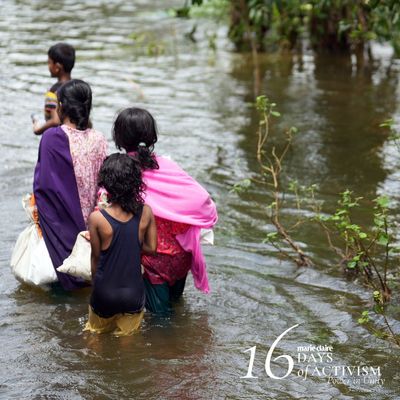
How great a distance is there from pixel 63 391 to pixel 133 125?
1.56 m

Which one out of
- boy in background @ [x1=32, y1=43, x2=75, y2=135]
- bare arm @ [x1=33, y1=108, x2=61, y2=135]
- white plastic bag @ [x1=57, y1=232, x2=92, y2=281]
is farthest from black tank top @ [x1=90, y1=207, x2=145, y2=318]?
boy in background @ [x1=32, y1=43, x2=75, y2=135]

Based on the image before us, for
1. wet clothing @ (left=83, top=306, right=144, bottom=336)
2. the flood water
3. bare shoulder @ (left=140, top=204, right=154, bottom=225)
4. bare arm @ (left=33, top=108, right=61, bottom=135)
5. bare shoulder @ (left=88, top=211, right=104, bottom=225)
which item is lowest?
the flood water

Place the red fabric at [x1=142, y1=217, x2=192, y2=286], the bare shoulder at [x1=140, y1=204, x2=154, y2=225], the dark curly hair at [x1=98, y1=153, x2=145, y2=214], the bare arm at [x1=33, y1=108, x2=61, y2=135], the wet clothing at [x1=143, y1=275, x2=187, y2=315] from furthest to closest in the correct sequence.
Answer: the bare arm at [x1=33, y1=108, x2=61, y2=135] < the wet clothing at [x1=143, y1=275, x2=187, y2=315] < the red fabric at [x1=142, y1=217, x2=192, y2=286] < the bare shoulder at [x1=140, y1=204, x2=154, y2=225] < the dark curly hair at [x1=98, y1=153, x2=145, y2=214]

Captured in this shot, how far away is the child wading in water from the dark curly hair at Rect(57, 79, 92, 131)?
771mm

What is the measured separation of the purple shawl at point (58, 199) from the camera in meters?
5.41

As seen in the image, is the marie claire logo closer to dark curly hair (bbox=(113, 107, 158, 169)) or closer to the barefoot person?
the barefoot person

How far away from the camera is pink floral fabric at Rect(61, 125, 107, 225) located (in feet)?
17.9

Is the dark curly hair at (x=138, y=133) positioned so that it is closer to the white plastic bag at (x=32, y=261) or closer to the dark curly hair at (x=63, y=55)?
the white plastic bag at (x=32, y=261)

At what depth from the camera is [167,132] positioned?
10.2 m

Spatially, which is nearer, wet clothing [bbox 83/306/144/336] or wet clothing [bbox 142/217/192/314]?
wet clothing [bbox 83/306/144/336]

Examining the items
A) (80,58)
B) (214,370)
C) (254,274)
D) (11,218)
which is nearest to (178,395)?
(214,370)

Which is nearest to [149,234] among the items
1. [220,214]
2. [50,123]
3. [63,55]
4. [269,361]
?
[269,361]

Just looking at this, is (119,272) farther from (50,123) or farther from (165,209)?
(50,123)

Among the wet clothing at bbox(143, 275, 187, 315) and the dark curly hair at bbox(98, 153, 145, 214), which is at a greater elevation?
the dark curly hair at bbox(98, 153, 145, 214)
